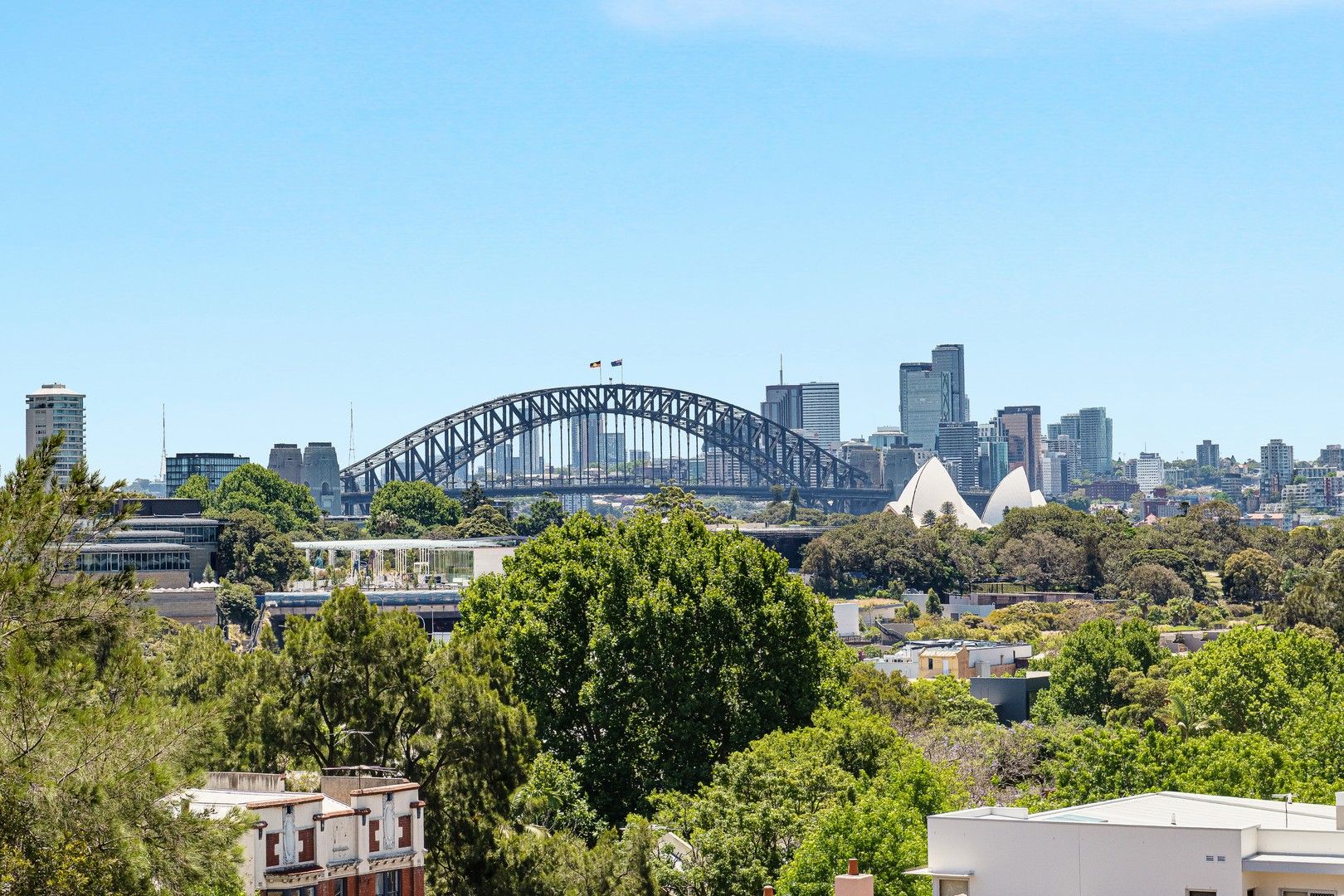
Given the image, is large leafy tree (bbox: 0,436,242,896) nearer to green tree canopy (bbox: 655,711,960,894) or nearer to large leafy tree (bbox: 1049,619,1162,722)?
green tree canopy (bbox: 655,711,960,894)

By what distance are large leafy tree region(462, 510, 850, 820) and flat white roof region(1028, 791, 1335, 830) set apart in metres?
25.4

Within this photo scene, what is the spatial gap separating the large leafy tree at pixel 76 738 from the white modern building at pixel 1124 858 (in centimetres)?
1121

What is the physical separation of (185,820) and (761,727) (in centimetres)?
3628

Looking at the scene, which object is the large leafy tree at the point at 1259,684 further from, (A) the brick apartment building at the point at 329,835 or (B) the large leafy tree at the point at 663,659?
(A) the brick apartment building at the point at 329,835

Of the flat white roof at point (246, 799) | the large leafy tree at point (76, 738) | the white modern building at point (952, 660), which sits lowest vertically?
Answer: the white modern building at point (952, 660)

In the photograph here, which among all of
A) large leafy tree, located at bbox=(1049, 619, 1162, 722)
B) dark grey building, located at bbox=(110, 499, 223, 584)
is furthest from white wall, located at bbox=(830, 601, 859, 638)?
dark grey building, located at bbox=(110, 499, 223, 584)

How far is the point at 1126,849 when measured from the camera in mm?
31984

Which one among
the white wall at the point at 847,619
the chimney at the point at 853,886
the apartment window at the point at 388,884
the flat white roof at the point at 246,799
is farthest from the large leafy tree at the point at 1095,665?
the chimney at the point at 853,886

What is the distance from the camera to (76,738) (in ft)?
98.7

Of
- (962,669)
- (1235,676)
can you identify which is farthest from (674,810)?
(962,669)

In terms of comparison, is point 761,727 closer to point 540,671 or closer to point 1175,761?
point 540,671

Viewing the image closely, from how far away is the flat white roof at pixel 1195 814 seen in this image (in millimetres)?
34250

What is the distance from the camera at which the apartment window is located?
1783 inches

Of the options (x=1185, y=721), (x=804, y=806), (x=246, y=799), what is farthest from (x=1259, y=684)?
(x=246, y=799)
